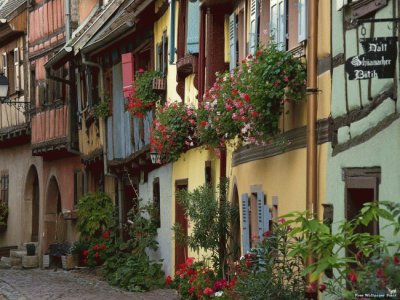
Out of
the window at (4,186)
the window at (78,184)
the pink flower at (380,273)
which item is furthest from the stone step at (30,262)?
the pink flower at (380,273)

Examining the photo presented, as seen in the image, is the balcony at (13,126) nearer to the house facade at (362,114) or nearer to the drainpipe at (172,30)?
the drainpipe at (172,30)

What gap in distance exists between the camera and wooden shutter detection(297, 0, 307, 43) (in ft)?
37.0

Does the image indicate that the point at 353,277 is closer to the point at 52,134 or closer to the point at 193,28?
the point at 193,28

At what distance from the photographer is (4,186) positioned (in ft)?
121

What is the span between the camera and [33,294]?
810 inches

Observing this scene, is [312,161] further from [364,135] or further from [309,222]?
[309,222]

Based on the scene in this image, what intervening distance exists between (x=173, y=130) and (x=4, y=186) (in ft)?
65.0

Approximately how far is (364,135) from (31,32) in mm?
24062

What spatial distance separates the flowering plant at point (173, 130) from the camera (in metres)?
17.8

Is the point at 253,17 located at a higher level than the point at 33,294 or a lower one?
higher

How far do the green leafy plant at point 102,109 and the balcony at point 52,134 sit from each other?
3.37 m

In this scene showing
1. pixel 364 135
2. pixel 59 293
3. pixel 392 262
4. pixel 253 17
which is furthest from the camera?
pixel 59 293

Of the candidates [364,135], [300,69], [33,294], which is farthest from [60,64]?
[364,135]

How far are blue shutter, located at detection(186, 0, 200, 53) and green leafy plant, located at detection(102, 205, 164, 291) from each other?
13.9ft
